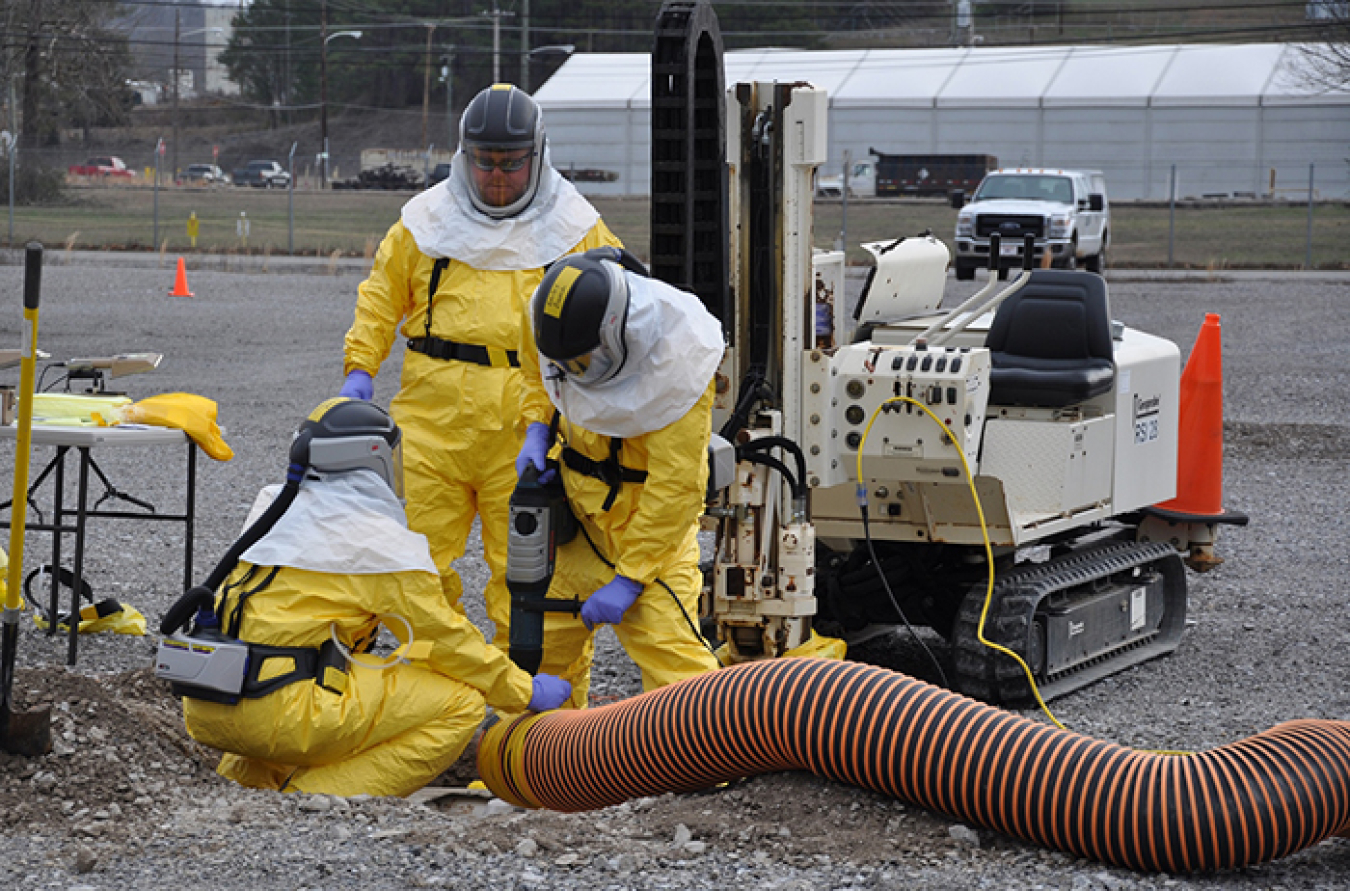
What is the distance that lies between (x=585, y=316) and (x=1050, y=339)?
2769 millimetres

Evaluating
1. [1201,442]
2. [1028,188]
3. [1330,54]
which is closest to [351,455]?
[1201,442]

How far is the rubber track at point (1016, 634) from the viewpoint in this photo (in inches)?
246

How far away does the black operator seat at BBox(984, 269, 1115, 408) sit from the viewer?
6.56 m

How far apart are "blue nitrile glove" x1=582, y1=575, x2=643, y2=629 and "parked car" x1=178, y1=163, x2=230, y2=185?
43.5 metres

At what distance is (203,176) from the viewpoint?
49312 mm

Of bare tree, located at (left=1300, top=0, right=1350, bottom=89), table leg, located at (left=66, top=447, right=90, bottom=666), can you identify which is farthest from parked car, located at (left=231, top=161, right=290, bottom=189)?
table leg, located at (left=66, top=447, right=90, bottom=666)

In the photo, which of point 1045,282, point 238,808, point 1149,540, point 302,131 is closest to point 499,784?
point 238,808

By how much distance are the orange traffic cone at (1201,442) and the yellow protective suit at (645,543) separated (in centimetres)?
343

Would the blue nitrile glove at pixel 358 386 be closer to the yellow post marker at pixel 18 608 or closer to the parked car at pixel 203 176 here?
the yellow post marker at pixel 18 608

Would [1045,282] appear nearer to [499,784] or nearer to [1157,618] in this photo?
[1157,618]

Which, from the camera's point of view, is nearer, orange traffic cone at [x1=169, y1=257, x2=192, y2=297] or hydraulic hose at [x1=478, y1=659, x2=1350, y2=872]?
hydraulic hose at [x1=478, y1=659, x2=1350, y2=872]

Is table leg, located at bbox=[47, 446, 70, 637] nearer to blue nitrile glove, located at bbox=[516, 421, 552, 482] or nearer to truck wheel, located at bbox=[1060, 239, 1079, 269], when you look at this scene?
blue nitrile glove, located at bbox=[516, 421, 552, 482]

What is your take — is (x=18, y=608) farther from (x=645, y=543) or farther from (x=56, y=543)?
(x=645, y=543)

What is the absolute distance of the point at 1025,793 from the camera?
13.6 ft
